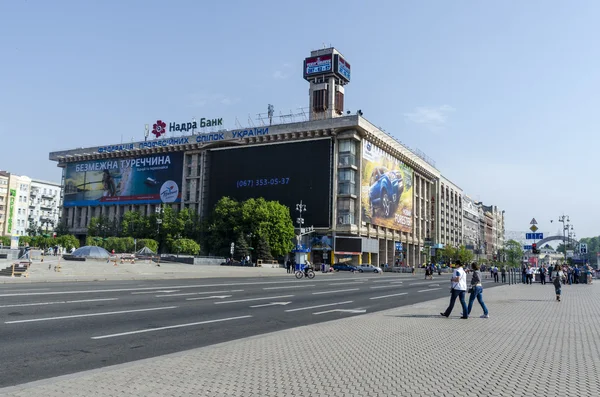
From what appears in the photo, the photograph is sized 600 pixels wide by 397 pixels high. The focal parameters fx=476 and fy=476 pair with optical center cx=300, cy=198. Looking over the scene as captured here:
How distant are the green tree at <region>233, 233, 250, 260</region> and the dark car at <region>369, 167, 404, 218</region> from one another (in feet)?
90.9

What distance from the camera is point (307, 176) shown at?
8731 cm

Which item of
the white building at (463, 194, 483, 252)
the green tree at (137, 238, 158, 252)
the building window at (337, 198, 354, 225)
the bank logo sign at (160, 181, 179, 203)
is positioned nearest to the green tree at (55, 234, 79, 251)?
the green tree at (137, 238, 158, 252)

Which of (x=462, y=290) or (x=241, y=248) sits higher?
(x=241, y=248)

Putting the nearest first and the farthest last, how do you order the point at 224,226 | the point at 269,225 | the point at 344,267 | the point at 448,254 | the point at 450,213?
the point at 269,225, the point at 344,267, the point at 224,226, the point at 448,254, the point at 450,213

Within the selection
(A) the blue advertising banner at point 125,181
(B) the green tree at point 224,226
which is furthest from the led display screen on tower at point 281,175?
(B) the green tree at point 224,226

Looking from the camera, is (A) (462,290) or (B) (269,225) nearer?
(A) (462,290)

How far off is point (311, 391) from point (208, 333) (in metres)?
5.23

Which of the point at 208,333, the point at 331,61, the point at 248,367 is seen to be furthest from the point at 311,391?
the point at 331,61

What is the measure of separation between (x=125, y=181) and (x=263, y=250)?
5318 centimetres

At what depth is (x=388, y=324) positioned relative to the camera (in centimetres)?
1248

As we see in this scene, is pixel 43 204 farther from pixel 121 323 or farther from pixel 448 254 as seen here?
pixel 121 323

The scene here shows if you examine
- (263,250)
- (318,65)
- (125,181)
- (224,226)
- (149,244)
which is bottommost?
(263,250)

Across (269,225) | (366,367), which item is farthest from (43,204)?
(366,367)

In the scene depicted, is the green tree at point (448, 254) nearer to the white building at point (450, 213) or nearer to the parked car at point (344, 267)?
the white building at point (450, 213)
